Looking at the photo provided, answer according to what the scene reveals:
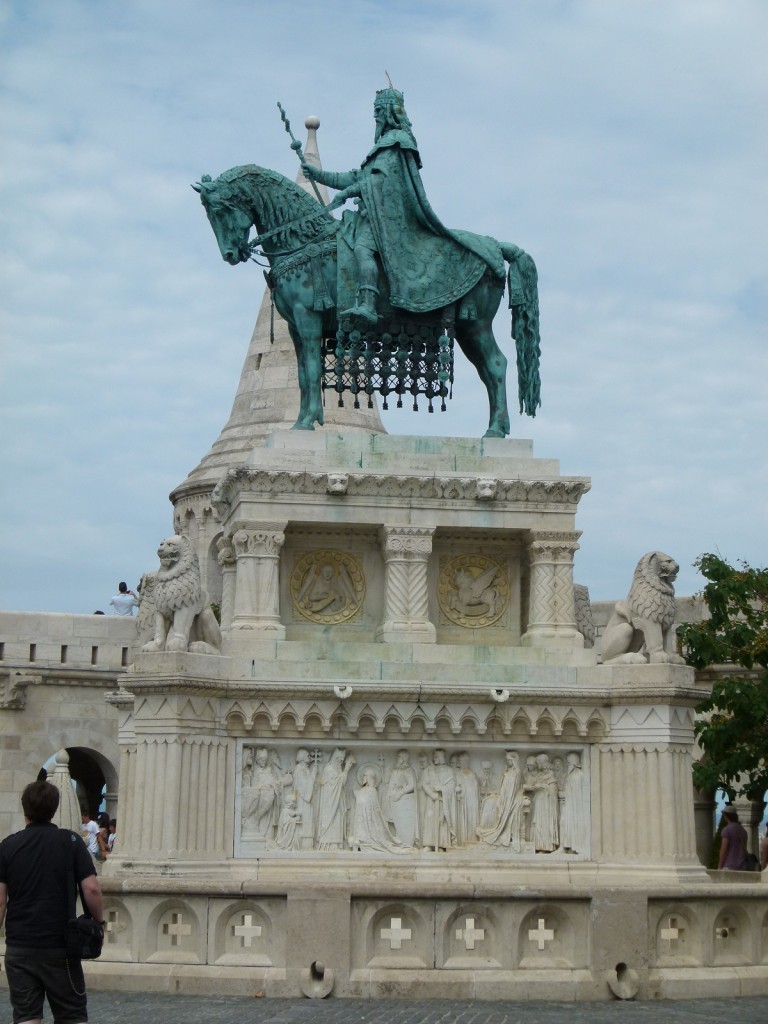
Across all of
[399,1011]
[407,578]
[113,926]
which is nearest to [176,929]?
[113,926]

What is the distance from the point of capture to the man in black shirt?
9938mm

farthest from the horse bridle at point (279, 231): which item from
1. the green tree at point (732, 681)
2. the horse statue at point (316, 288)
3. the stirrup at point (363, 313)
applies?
the green tree at point (732, 681)

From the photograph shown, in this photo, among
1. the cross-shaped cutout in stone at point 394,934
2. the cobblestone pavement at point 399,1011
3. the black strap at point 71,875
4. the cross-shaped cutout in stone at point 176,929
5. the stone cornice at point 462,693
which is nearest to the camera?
the black strap at point 71,875

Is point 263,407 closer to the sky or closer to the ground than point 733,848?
closer to the sky

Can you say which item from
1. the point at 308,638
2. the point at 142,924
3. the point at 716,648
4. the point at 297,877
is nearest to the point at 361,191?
the point at 308,638

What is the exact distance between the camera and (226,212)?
20266 millimetres

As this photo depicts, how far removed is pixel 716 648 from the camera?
28.8 metres

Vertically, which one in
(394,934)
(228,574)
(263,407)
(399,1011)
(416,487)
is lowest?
(399,1011)

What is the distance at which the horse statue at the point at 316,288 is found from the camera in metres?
20.2

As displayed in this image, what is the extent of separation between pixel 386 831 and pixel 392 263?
681cm

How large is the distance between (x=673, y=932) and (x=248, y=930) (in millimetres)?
3860

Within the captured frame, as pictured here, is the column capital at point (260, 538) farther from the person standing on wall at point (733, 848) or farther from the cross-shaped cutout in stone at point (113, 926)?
the person standing on wall at point (733, 848)

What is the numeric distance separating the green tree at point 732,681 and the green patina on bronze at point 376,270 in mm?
8904

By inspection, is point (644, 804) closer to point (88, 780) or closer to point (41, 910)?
point (41, 910)
